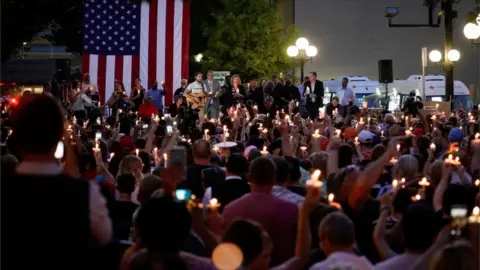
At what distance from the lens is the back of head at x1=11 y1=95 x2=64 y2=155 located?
4555mm

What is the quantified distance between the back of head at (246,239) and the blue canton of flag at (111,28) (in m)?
22.5

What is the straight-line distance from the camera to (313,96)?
2695 centimetres

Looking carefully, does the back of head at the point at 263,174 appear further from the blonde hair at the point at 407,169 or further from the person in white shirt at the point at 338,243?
the blonde hair at the point at 407,169

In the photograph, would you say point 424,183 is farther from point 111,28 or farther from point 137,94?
point 111,28

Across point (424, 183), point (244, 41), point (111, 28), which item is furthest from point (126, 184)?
point (244, 41)

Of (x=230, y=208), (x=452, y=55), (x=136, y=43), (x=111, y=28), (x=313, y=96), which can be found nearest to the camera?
(x=230, y=208)

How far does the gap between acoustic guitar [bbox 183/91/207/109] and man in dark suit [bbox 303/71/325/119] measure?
323 cm

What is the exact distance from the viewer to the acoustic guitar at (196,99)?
979 inches

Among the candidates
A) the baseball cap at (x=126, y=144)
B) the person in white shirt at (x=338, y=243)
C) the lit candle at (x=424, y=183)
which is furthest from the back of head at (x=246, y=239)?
the baseball cap at (x=126, y=144)

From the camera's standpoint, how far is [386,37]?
49281mm

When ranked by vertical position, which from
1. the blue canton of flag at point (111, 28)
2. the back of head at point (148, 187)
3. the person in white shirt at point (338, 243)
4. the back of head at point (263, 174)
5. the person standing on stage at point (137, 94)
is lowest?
the person in white shirt at point (338, 243)

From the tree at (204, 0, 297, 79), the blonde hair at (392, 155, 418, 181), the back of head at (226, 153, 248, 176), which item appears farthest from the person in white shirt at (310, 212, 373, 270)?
the tree at (204, 0, 297, 79)

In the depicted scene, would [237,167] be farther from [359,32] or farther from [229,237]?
[359,32]

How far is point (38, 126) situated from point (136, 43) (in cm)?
2333
